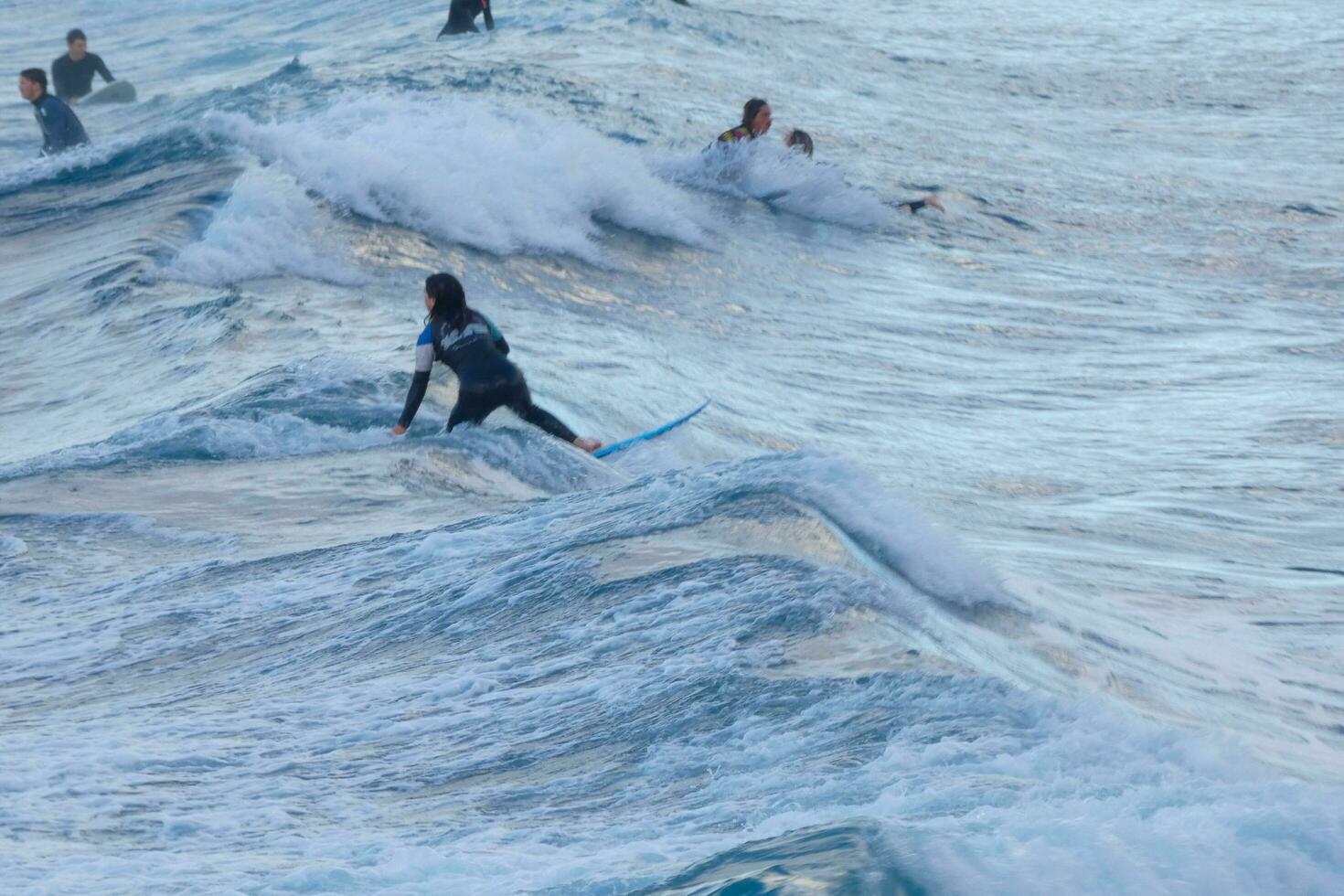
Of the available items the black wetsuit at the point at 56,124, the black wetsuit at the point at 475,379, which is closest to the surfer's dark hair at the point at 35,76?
the black wetsuit at the point at 56,124

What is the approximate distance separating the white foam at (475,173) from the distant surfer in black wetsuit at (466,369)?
478 centimetres

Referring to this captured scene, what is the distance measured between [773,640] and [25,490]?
4.01 meters

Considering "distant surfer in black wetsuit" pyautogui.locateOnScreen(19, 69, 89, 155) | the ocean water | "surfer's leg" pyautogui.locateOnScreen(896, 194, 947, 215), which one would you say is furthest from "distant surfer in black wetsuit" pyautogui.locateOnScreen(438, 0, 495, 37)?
"surfer's leg" pyautogui.locateOnScreen(896, 194, 947, 215)

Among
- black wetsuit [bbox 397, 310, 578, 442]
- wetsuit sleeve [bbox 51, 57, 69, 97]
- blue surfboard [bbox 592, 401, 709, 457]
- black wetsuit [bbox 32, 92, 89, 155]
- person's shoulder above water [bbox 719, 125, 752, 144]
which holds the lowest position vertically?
blue surfboard [bbox 592, 401, 709, 457]

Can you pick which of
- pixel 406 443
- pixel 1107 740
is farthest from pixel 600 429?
pixel 1107 740

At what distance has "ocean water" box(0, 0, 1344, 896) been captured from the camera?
362cm

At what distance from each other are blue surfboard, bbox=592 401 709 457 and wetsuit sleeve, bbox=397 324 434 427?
34.3 inches

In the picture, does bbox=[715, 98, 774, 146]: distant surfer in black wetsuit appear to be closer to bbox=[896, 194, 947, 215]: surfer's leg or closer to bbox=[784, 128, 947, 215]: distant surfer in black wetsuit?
bbox=[784, 128, 947, 215]: distant surfer in black wetsuit

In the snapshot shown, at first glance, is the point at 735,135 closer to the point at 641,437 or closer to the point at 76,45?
the point at 641,437

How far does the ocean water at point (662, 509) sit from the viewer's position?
11.9 ft

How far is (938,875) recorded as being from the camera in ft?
9.66

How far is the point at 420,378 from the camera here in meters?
7.58

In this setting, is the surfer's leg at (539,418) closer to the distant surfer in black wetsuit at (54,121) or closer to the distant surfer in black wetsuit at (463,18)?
the distant surfer in black wetsuit at (54,121)

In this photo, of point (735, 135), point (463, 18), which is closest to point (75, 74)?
point (463, 18)
